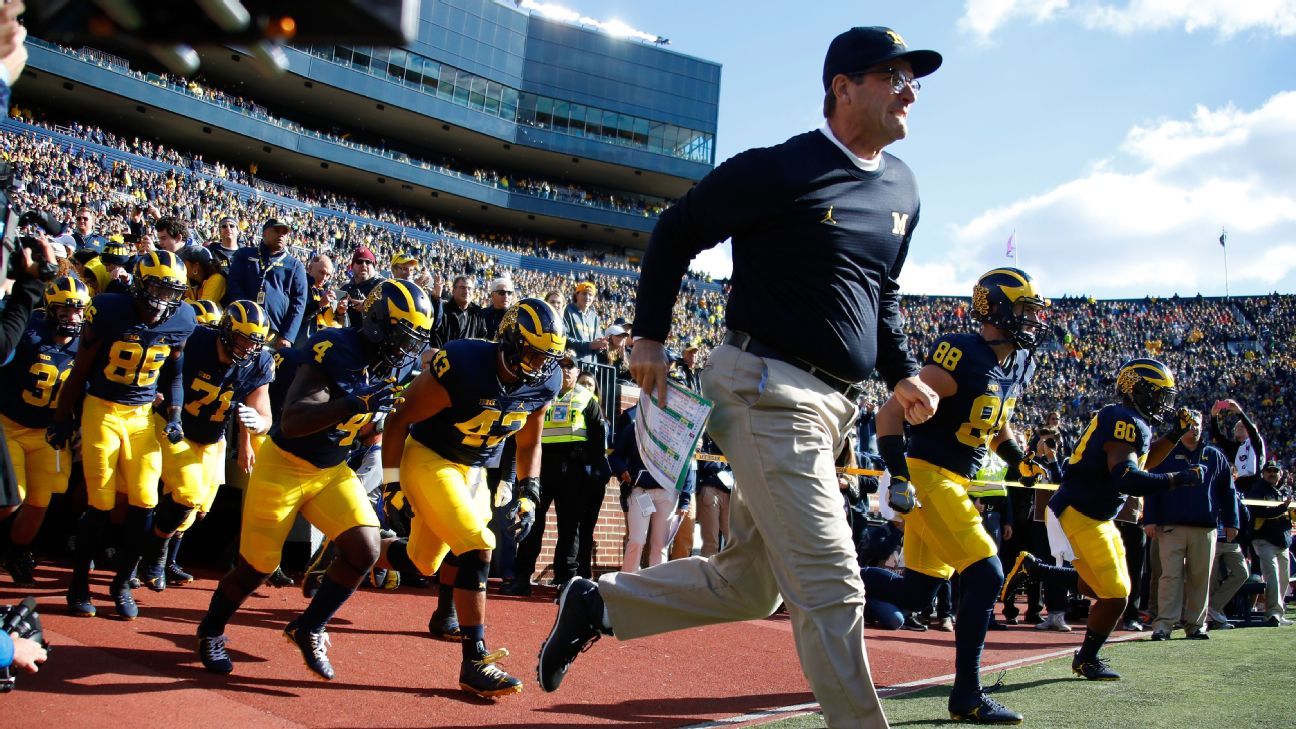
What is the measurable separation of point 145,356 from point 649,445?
4757mm

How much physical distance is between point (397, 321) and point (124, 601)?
103 inches

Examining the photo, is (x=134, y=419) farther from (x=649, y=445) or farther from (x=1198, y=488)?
(x=1198, y=488)

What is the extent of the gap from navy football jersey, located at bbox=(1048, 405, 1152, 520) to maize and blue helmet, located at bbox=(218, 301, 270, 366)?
5.50 meters

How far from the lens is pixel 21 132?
32.7 metres

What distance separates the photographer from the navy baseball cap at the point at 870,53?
11.0 ft

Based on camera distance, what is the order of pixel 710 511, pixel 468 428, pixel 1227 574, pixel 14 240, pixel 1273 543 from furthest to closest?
pixel 1273 543
pixel 1227 574
pixel 710 511
pixel 468 428
pixel 14 240

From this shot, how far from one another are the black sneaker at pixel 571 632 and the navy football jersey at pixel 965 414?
2.55m

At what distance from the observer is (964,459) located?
5375mm

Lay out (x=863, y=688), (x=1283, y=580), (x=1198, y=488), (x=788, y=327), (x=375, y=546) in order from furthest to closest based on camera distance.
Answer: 1. (x=1283, y=580)
2. (x=1198, y=488)
3. (x=375, y=546)
4. (x=788, y=327)
5. (x=863, y=688)

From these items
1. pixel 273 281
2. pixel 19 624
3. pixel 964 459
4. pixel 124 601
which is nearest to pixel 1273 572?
pixel 964 459

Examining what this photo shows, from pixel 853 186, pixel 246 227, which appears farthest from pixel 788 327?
pixel 246 227

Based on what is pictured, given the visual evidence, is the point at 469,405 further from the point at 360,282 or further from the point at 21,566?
the point at 360,282

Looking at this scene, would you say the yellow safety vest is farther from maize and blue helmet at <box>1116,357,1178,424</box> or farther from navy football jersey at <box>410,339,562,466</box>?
maize and blue helmet at <box>1116,357,1178,424</box>

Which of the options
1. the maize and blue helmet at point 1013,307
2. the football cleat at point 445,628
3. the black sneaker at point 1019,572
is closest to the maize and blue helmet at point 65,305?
the football cleat at point 445,628
